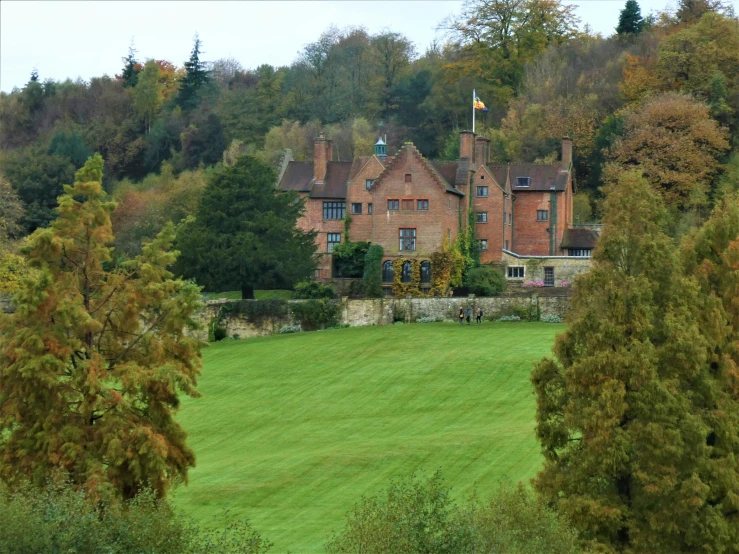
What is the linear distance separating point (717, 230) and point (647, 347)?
6.14 m

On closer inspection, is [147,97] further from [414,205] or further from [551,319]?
[551,319]

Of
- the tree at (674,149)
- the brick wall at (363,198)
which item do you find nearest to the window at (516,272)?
the brick wall at (363,198)

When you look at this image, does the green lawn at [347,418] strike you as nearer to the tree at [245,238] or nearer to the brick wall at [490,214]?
the tree at [245,238]

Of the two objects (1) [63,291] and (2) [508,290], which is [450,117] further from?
(1) [63,291]

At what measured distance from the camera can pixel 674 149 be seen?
8194cm

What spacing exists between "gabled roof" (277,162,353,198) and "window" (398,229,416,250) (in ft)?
16.3

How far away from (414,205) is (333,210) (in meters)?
5.78

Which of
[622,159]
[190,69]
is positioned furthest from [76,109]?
[622,159]

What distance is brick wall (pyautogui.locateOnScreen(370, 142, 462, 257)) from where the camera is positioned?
7344 cm

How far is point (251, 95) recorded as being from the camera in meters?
120

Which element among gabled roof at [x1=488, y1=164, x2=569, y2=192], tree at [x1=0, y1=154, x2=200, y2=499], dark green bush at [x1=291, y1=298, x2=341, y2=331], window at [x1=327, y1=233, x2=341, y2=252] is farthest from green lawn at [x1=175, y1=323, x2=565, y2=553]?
gabled roof at [x1=488, y1=164, x2=569, y2=192]

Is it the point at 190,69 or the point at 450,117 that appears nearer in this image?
the point at 450,117

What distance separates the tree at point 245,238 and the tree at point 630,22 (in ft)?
182

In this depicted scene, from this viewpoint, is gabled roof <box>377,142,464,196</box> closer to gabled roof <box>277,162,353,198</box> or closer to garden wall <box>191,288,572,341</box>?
gabled roof <box>277,162,353,198</box>
